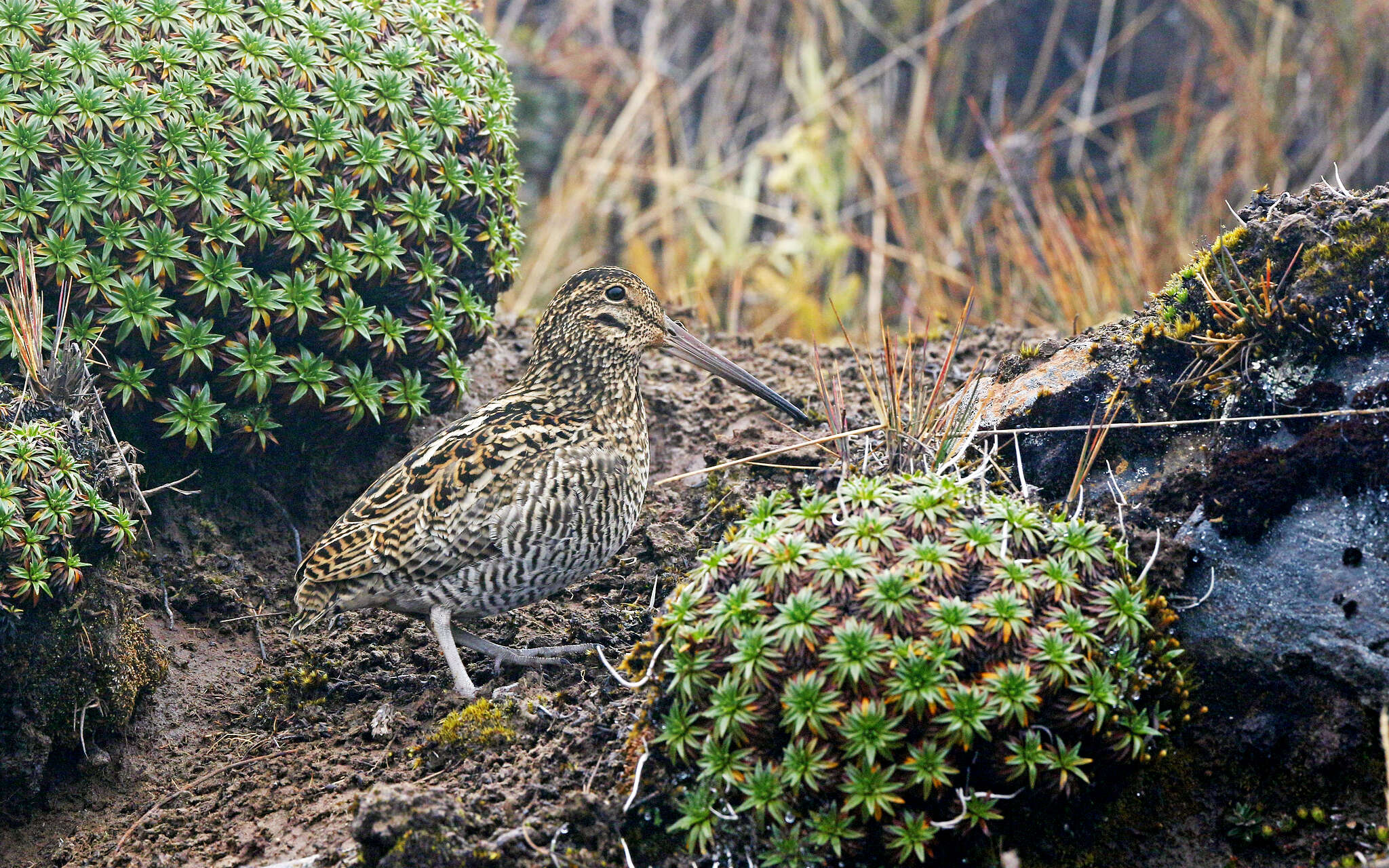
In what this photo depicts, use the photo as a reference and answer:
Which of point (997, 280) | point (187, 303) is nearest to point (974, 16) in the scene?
point (997, 280)

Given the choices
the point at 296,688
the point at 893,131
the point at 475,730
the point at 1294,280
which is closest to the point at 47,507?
the point at 296,688

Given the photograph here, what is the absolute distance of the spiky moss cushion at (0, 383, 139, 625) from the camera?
3.64 m

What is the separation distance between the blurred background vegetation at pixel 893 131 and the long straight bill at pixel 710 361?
237 cm

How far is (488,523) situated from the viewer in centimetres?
405

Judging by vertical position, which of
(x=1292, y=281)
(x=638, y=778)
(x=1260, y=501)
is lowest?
(x=638, y=778)

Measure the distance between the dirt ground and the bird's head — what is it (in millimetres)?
655

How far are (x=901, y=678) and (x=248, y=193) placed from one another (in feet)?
9.39

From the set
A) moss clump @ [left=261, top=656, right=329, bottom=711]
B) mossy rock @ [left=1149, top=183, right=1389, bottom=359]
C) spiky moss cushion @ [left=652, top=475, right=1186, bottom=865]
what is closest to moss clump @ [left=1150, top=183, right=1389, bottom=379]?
mossy rock @ [left=1149, top=183, right=1389, bottom=359]

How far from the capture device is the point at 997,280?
8.90 meters

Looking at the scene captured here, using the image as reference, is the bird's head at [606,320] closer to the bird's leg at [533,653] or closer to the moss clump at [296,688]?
the bird's leg at [533,653]

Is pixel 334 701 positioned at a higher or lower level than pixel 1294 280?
lower

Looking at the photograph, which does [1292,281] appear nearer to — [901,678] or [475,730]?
[901,678]

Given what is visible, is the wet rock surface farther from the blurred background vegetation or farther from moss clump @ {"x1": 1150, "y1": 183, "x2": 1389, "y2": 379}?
the blurred background vegetation

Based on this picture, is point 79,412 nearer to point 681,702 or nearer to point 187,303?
point 187,303
